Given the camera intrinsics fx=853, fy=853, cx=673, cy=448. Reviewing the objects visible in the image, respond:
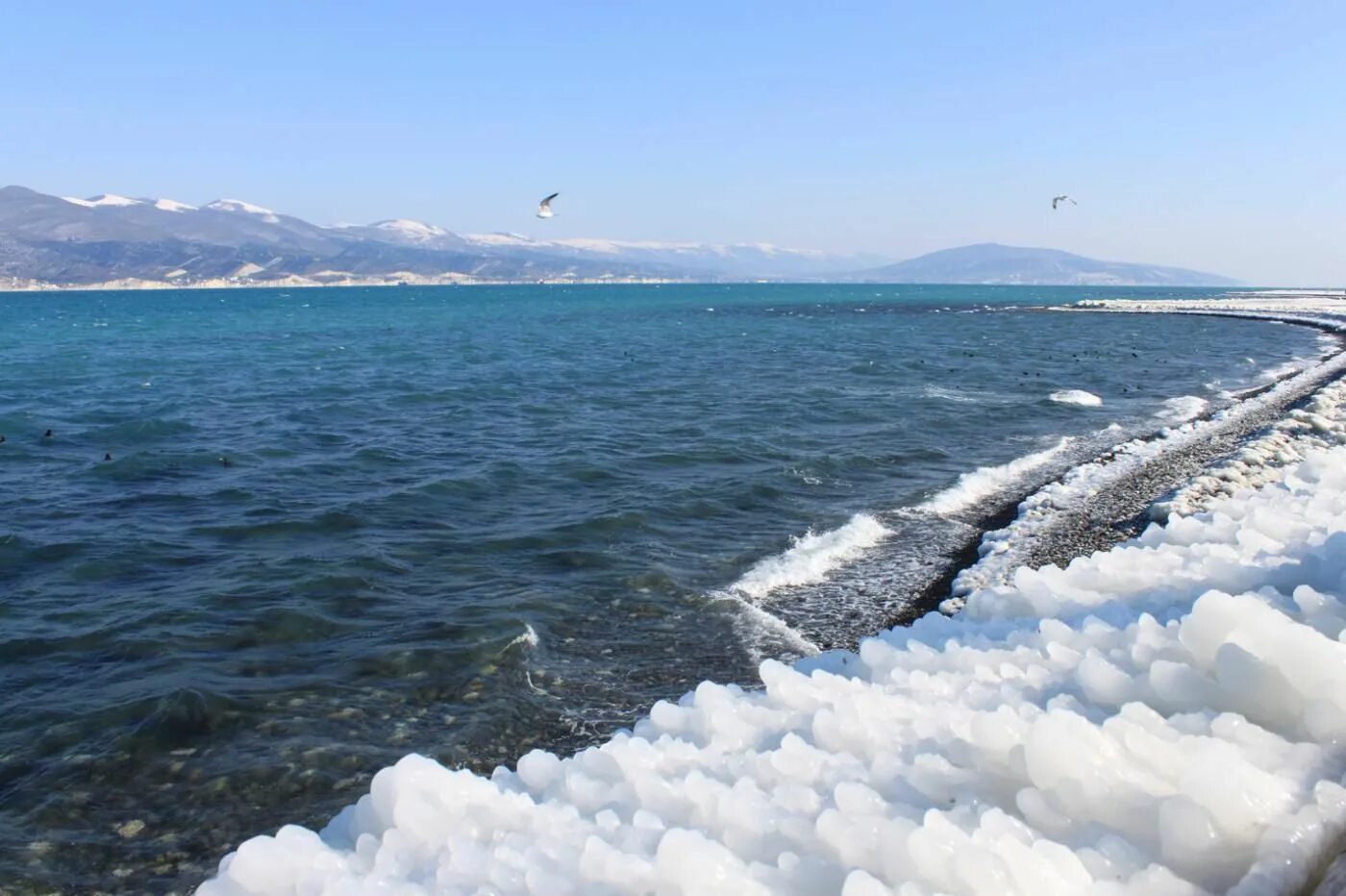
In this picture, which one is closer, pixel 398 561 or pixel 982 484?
pixel 398 561

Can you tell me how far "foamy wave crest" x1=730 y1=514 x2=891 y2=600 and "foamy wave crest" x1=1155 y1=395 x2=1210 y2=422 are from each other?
50.0ft

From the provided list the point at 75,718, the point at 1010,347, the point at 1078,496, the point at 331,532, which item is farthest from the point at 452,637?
the point at 1010,347

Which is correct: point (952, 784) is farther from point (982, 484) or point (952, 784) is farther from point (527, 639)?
point (982, 484)

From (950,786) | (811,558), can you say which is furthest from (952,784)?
(811,558)

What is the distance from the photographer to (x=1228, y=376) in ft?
117

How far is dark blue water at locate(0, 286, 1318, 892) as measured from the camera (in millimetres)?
8211

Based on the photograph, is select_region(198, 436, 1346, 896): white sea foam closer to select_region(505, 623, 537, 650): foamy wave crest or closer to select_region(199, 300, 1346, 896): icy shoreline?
select_region(199, 300, 1346, 896): icy shoreline

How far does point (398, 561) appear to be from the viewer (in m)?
13.7

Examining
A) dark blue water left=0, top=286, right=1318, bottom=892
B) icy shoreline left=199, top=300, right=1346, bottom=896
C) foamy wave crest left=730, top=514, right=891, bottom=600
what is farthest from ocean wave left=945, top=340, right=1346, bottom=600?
icy shoreline left=199, top=300, right=1346, bottom=896

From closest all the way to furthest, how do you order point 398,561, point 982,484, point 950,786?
point 950,786, point 398,561, point 982,484

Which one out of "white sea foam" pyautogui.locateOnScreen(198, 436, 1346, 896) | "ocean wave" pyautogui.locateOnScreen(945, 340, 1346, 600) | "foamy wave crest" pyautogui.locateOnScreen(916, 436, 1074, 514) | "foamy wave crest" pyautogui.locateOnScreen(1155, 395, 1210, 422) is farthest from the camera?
"foamy wave crest" pyautogui.locateOnScreen(1155, 395, 1210, 422)

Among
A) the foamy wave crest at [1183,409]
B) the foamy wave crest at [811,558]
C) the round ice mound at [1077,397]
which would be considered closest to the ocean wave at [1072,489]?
the foamy wave crest at [1183,409]

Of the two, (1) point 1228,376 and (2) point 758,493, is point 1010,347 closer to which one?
(1) point 1228,376

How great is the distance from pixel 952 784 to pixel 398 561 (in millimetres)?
11046
